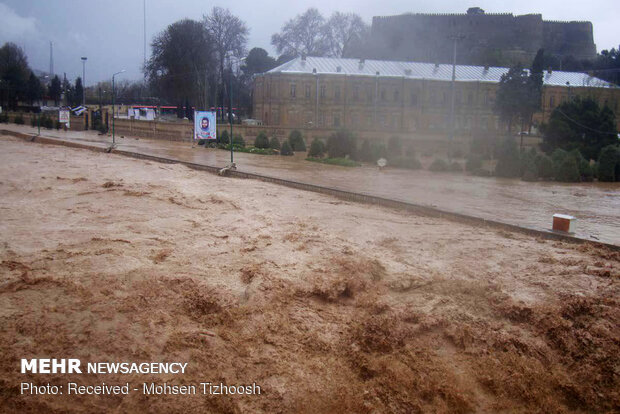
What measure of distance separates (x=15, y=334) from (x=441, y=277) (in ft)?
11.7

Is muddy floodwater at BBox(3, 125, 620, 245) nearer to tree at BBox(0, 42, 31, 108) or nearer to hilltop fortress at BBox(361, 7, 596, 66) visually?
hilltop fortress at BBox(361, 7, 596, 66)

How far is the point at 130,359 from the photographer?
Answer: 3.50 meters

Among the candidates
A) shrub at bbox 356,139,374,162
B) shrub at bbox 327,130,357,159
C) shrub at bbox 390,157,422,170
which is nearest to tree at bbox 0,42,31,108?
shrub at bbox 327,130,357,159

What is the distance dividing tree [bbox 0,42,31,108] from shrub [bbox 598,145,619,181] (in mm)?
48403

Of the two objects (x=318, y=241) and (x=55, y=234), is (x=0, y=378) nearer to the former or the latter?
(x=55, y=234)

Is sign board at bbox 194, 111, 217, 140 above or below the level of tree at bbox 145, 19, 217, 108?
below

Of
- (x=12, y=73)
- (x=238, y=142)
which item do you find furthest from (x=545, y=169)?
(x=12, y=73)

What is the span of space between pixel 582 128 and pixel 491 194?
52.1 feet

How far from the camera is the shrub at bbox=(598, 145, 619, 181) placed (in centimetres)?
1619

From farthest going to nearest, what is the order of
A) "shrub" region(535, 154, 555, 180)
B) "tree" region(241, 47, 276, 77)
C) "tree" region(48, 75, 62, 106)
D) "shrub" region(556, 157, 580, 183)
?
1. "tree" region(48, 75, 62, 106)
2. "tree" region(241, 47, 276, 77)
3. "shrub" region(535, 154, 555, 180)
4. "shrub" region(556, 157, 580, 183)

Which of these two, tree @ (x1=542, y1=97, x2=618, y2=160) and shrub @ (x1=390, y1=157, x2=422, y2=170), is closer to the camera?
shrub @ (x1=390, y1=157, x2=422, y2=170)

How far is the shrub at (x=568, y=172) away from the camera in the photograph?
15508mm

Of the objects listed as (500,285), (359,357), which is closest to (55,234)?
(359,357)

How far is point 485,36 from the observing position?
6212 cm
